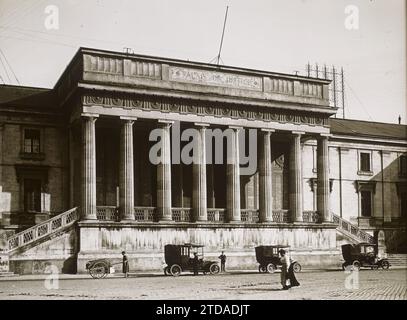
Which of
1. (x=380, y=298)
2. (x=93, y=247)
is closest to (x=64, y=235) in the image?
(x=93, y=247)

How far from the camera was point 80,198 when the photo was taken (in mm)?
40562

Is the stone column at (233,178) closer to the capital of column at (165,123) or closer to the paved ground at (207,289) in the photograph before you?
the capital of column at (165,123)

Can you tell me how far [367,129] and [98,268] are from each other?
108 ft

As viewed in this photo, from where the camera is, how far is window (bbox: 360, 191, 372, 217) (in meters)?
56.2

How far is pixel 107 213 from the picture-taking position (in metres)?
40.2

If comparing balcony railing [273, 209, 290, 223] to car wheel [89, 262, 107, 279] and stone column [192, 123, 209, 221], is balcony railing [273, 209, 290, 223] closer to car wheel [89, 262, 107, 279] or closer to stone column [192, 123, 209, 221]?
stone column [192, 123, 209, 221]

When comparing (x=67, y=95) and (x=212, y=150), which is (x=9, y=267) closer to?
(x=67, y=95)

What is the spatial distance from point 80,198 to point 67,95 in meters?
6.65

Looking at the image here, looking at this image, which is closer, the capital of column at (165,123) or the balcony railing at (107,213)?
the balcony railing at (107,213)

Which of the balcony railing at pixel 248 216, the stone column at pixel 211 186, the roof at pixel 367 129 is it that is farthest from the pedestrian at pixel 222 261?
the roof at pixel 367 129

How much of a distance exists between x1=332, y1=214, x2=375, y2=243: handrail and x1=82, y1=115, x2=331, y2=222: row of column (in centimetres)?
217

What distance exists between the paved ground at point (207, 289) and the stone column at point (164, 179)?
7492 mm

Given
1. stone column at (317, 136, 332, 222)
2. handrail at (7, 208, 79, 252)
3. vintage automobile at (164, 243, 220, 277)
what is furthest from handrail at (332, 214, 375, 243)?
handrail at (7, 208, 79, 252)

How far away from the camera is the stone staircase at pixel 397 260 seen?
155ft
